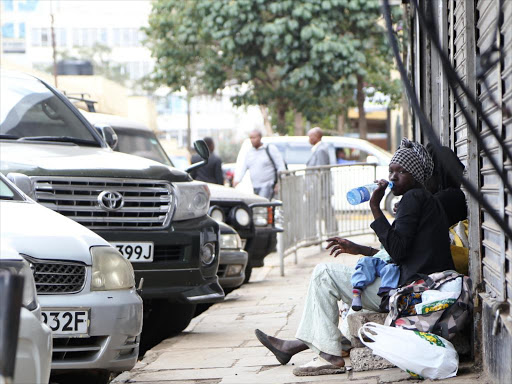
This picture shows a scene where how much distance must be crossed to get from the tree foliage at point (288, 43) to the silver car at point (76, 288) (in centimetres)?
2260

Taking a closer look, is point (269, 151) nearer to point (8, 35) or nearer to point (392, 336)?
point (392, 336)

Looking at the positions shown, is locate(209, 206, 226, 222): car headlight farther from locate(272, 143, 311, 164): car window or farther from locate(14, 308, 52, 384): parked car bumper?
locate(272, 143, 311, 164): car window

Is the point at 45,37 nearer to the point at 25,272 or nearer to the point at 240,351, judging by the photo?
the point at 240,351

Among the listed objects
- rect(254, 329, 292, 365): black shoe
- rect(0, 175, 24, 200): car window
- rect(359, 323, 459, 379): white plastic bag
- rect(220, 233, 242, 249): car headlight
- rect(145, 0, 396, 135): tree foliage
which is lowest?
rect(254, 329, 292, 365): black shoe

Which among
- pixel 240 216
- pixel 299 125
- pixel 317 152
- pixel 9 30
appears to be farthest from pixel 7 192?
pixel 9 30

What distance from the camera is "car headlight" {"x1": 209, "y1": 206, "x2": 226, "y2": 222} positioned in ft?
34.9

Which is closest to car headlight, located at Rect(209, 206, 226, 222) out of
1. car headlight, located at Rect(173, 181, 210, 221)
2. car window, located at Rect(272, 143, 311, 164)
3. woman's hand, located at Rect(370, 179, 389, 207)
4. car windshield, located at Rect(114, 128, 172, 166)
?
car windshield, located at Rect(114, 128, 172, 166)

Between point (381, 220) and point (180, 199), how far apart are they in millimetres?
2034

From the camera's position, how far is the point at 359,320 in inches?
240

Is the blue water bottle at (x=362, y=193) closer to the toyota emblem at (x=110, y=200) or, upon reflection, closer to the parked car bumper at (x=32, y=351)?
the toyota emblem at (x=110, y=200)

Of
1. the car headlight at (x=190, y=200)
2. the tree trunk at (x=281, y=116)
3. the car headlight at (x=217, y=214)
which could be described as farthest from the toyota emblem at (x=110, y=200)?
the tree trunk at (x=281, y=116)

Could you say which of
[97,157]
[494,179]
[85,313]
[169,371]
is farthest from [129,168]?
[494,179]

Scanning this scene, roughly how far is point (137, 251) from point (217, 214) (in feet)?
12.1

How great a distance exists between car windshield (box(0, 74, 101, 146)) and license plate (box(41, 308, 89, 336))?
2.41m
